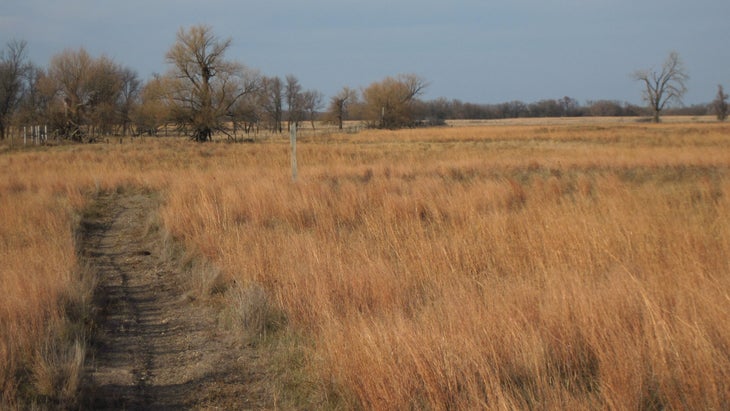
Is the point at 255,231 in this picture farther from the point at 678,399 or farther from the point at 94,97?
the point at 94,97

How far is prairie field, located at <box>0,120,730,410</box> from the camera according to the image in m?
2.91

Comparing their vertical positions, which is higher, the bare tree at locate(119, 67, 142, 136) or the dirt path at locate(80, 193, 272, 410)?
the bare tree at locate(119, 67, 142, 136)

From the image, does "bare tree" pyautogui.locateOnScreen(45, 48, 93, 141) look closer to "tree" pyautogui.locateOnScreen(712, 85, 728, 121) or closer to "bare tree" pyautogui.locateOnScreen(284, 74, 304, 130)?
"bare tree" pyautogui.locateOnScreen(284, 74, 304, 130)

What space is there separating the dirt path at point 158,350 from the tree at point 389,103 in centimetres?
7261

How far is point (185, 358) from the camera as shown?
398cm

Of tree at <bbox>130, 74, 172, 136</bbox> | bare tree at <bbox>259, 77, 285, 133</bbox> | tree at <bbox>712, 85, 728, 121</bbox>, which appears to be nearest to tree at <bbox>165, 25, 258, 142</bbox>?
tree at <bbox>130, 74, 172, 136</bbox>

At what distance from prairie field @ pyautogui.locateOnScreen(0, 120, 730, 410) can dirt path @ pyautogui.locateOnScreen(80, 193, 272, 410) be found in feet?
0.65

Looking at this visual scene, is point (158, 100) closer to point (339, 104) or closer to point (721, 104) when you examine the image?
point (339, 104)

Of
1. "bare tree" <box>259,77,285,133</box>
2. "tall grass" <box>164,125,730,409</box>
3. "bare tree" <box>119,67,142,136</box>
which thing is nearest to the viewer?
"tall grass" <box>164,125,730,409</box>

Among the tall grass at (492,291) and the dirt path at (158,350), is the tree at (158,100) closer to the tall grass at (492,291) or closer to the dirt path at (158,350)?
the tall grass at (492,291)

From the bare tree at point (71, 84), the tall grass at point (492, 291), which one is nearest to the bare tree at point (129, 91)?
the bare tree at point (71, 84)

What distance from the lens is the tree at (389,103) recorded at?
256 feet

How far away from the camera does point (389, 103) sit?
78500 millimetres

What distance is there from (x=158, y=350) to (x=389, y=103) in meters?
76.2
